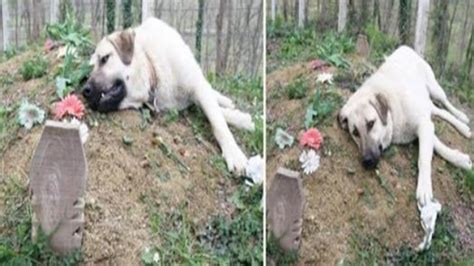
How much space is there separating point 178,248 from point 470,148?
2.73 ft

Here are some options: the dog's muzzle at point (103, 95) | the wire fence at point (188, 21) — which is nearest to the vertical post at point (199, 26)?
the wire fence at point (188, 21)

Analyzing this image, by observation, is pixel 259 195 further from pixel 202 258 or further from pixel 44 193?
pixel 44 193

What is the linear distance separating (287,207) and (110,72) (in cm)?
58

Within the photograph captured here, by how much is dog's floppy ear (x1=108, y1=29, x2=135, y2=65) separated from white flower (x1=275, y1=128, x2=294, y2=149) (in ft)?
1.42

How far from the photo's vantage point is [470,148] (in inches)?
84.3

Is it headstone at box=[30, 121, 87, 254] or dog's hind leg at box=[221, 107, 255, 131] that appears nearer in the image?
headstone at box=[30, 121, 87, 254]

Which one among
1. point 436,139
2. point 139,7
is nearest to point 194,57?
point 139,7

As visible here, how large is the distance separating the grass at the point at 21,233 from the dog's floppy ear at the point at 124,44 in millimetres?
419

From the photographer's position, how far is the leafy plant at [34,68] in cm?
207

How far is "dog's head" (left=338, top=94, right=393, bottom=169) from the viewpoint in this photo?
6.73 ft

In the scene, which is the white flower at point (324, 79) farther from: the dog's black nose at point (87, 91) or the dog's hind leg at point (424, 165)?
the dog's black nose at point (87, 91)

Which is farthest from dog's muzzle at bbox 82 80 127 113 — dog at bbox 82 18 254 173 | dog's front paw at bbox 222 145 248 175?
dog's front paw at bbox 222 145 248 175

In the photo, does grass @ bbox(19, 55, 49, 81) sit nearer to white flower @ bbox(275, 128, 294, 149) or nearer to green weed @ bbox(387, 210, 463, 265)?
white flower @ bbox(275, 128, 294, 149)

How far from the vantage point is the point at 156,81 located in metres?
2.12
